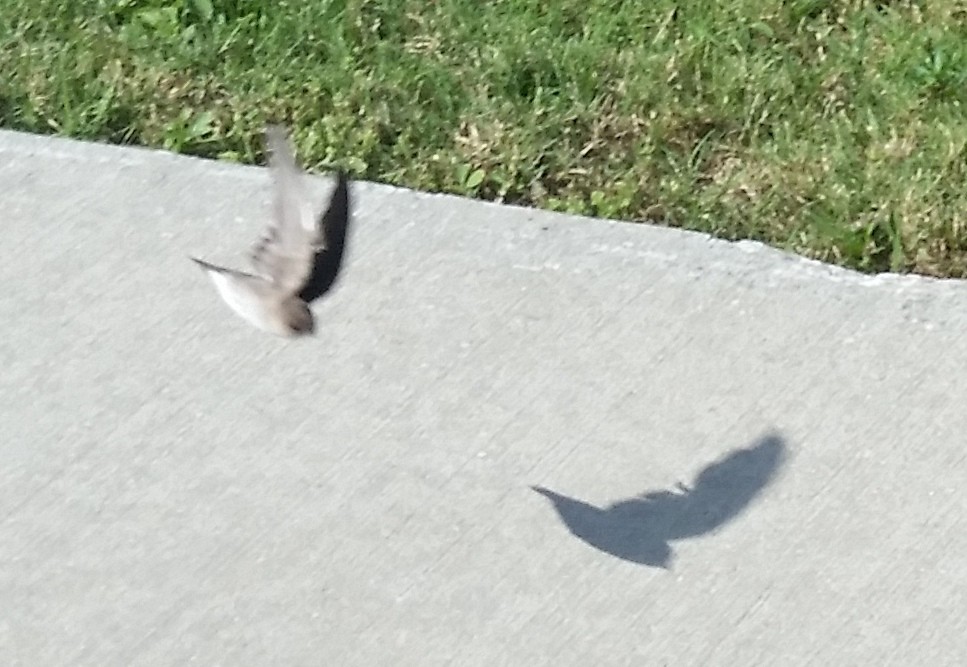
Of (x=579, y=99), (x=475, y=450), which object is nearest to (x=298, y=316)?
(x=475, y=450)

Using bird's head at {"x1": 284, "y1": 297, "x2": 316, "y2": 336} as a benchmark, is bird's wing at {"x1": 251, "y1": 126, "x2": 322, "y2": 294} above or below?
above

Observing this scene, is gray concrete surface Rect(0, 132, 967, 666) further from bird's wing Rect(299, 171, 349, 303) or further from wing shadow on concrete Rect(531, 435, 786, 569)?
bird's wing Rect(299, 171, 349, 303)

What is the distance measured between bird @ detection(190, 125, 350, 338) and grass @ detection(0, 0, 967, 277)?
3.41ft

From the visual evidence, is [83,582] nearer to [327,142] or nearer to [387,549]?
[387,549]

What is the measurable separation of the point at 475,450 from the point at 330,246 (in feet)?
2.19

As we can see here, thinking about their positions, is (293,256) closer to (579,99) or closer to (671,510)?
(671,510)

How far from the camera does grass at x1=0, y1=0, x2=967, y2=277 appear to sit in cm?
368

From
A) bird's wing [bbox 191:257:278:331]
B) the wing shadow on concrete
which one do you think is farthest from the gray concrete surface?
bird's wing [bbox 191:257:278:331]

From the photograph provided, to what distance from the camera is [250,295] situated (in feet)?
9.33

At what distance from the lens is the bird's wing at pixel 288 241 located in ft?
8.94

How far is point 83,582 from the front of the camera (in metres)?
3.10

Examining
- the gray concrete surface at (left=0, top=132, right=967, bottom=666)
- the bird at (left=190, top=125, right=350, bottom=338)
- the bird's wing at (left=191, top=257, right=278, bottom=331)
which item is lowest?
the gray concrete surface at (left=0, top=132, right=967, bottom=666)

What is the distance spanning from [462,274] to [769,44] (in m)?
1.01

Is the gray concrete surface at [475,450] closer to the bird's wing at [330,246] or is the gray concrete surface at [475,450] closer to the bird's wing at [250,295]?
the bird's wing at [250,295]
